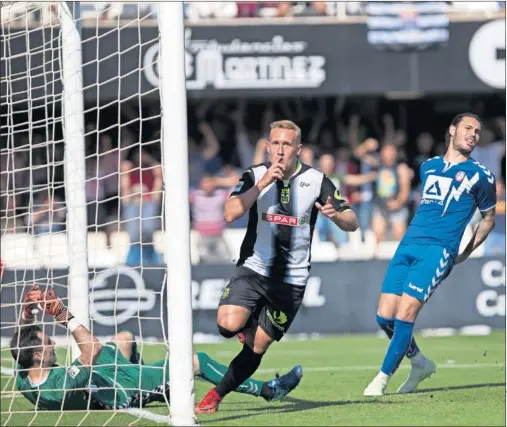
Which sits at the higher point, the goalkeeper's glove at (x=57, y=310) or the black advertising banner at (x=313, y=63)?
the black advertising banner at (x=313, y=63)

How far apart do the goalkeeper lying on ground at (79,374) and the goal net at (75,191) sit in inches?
1.3

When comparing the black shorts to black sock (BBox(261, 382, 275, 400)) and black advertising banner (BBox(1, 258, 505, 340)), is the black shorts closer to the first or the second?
black sock (BBox(261, 382, 275, 400))

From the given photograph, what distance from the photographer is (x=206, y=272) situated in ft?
50.9

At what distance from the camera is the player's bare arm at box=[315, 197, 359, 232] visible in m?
7.46

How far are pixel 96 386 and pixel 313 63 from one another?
10.7 metres

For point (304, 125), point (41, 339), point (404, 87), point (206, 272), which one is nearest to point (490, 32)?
point (404, 87)

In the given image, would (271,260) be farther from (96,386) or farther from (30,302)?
(30,302)

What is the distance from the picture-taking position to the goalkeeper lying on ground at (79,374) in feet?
25.3

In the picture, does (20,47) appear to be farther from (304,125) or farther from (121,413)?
(304,125)

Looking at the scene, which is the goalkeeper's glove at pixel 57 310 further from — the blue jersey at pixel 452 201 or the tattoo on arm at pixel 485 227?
the tattoo on arm at pixel 485 227

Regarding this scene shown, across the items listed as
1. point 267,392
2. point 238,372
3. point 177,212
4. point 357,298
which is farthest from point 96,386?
point 357,298

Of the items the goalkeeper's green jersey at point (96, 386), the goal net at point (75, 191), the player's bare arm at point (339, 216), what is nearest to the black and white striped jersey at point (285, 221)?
the player's bare arm at point (339, 216)

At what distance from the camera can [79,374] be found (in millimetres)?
7691

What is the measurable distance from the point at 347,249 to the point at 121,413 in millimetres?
8637
